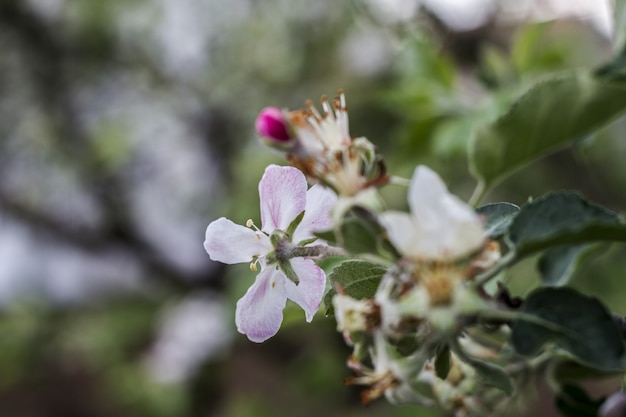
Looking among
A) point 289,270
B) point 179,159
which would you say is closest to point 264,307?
point 289,270

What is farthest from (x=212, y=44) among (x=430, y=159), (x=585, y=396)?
(x=585, y=396)

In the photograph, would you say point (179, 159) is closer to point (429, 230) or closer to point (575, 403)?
point (575, 403)

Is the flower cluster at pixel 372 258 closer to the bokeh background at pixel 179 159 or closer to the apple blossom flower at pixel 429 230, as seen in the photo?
the apple blossom flower at pixel 429 230

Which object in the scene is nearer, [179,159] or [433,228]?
[433,228]

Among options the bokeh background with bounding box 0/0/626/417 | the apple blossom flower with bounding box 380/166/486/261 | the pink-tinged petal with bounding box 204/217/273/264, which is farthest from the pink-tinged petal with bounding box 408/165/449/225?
the bokeh background with bounding box 0/0/626/417

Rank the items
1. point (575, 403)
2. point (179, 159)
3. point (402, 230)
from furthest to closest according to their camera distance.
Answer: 1. point (179, 159)
2. point (575, 403)
3. point (402, 230)

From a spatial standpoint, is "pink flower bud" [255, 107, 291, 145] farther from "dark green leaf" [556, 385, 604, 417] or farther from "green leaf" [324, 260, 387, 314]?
"dark green leaf" [556, 385, 604, 417]
